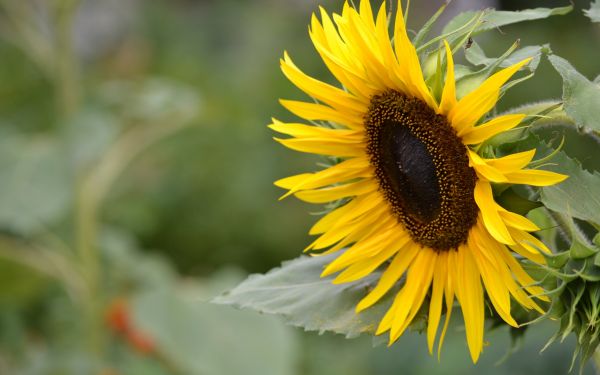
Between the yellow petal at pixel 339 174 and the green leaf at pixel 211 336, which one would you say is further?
the green leaf at pixel 211 336

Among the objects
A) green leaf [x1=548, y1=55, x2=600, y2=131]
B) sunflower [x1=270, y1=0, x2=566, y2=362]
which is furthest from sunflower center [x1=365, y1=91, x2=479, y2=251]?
green leaf [x1=548, y1=55, x2=600, y2=131]

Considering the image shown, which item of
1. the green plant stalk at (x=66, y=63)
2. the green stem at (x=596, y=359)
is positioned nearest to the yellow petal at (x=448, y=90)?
Answer: the green stem at (x=596, y=359)

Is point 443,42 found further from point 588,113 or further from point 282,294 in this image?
point 282,294

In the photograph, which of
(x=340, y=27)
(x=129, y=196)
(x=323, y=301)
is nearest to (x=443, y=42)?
(x=340, y=27)

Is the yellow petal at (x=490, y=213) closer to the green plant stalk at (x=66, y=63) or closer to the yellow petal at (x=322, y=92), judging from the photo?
the yellow petal at (x=322, y=92)

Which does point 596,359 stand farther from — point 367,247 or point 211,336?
point 211,336

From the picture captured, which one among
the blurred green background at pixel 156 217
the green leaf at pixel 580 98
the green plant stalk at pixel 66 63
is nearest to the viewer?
the green leaf at pixel 580 98

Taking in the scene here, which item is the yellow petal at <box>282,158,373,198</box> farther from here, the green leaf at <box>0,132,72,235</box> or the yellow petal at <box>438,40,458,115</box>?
the green leaf at <box>0,132,72,235</box>

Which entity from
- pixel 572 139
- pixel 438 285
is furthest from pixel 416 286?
pixel 572 139
